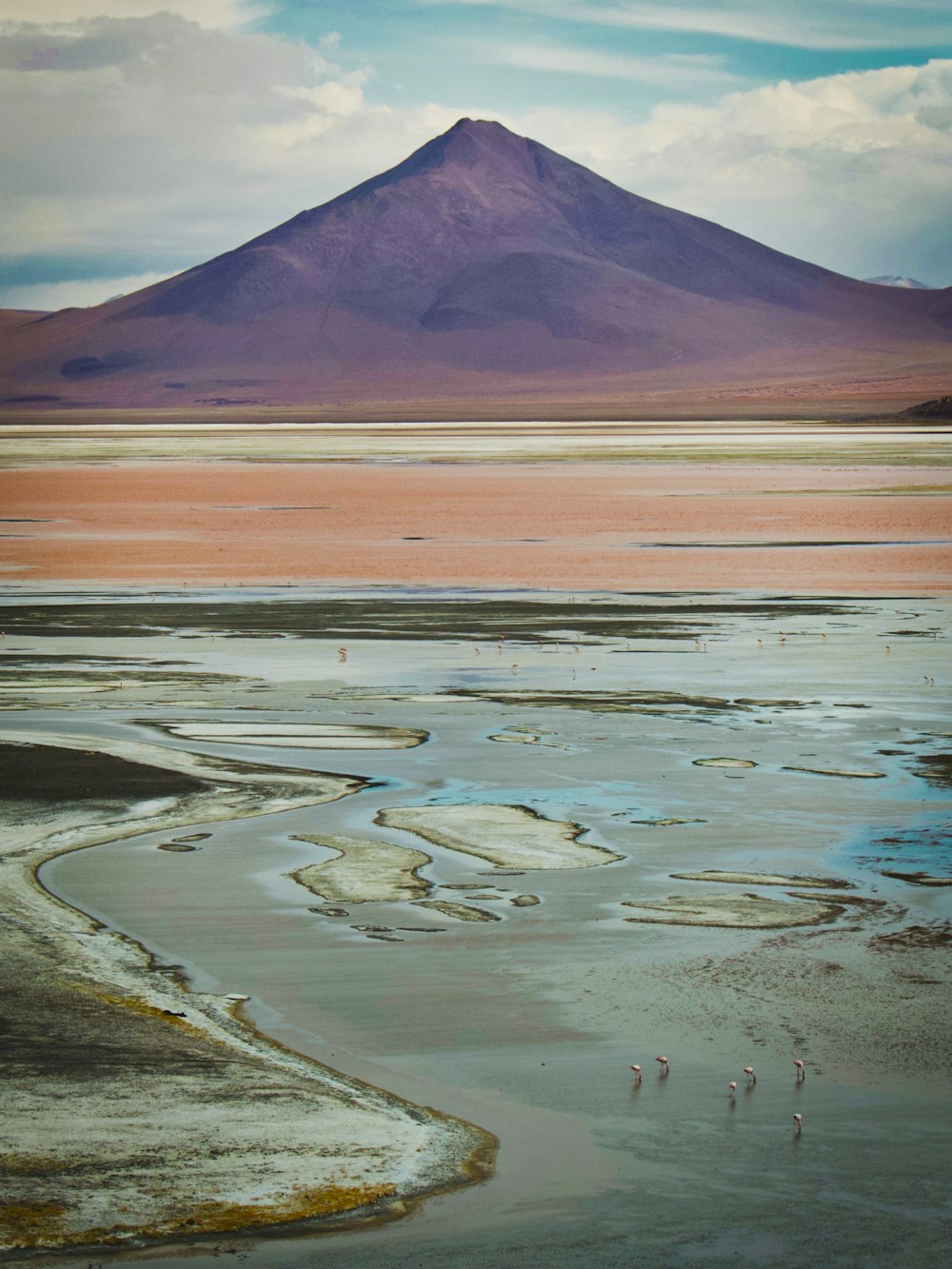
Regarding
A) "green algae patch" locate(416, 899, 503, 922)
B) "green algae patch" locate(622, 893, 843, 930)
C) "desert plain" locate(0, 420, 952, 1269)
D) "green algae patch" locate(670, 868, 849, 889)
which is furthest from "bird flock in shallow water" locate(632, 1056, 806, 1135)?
"green algae patch" locate(670, 868, 849, 889)

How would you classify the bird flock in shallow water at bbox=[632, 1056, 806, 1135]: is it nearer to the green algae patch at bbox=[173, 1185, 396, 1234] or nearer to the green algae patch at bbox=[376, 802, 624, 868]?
the green algae patch at bbox=[173, 1185, 396, 1234]

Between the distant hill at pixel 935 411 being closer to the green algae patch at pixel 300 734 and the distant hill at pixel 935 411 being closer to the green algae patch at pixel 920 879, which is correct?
the green algae patch at pixel 300 734

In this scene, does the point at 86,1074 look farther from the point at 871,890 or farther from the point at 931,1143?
the point at 871,890

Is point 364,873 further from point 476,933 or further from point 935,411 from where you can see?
point 935,411

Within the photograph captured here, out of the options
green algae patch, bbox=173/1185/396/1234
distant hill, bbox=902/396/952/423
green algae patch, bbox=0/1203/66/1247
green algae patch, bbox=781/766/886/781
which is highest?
distant hill, bbox=902/396/952/423

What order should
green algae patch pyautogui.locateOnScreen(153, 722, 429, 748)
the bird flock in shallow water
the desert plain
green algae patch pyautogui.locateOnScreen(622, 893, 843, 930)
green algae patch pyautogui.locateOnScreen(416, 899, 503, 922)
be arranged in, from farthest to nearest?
green algae patch pyautogui.locateOnScreen(153, 722, 429, 748) → green algae patch pyautogui.locateOnScreen(416, 899, 503, 922) → green algae patch pyautogui.locateOnScreen(622, 893, 843, 930) → the bird flock in shallow water → the desert plain

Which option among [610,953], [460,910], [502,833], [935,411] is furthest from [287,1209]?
[935,411]
